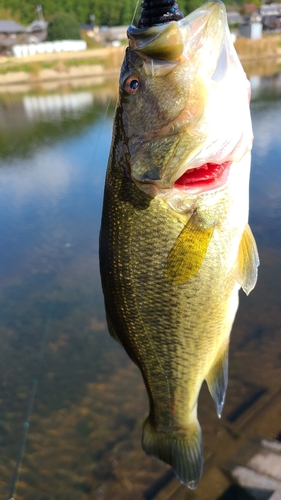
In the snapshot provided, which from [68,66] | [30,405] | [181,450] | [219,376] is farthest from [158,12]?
[68,66]

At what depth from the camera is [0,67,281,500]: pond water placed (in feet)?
9.70

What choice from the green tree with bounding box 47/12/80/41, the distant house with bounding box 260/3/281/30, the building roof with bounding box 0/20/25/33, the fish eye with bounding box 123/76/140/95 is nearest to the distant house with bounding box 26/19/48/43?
the building roof with bounding box 0/20/25/33

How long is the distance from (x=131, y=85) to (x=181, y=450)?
59.1 inches

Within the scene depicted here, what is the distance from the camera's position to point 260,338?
12.6 feet

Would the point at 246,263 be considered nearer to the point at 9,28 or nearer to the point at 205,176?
the point at 205,176

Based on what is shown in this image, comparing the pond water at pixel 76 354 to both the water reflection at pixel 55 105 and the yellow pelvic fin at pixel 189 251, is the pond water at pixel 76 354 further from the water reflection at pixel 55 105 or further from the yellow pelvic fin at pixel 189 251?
the water reflection at pixel 55 105

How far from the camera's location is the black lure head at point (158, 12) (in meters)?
1.09

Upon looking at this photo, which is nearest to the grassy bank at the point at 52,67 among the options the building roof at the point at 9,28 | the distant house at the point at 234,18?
the building roof at the point at 9,28

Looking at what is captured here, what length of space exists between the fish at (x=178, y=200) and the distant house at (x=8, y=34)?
48.0m

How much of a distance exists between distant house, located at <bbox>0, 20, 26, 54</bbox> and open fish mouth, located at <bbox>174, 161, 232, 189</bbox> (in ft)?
158

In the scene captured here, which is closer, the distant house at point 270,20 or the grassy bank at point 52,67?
the grassy bank at point 52,67

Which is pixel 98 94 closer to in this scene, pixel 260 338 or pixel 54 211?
pixel 54 211

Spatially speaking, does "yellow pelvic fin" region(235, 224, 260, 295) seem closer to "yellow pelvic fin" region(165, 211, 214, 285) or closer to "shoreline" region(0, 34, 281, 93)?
"yellow pelvic fin" region(165, 211, 214, 285)

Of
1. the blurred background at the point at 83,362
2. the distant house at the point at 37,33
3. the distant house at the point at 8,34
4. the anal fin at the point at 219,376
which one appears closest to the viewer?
the anal fin at the point at 219,376
